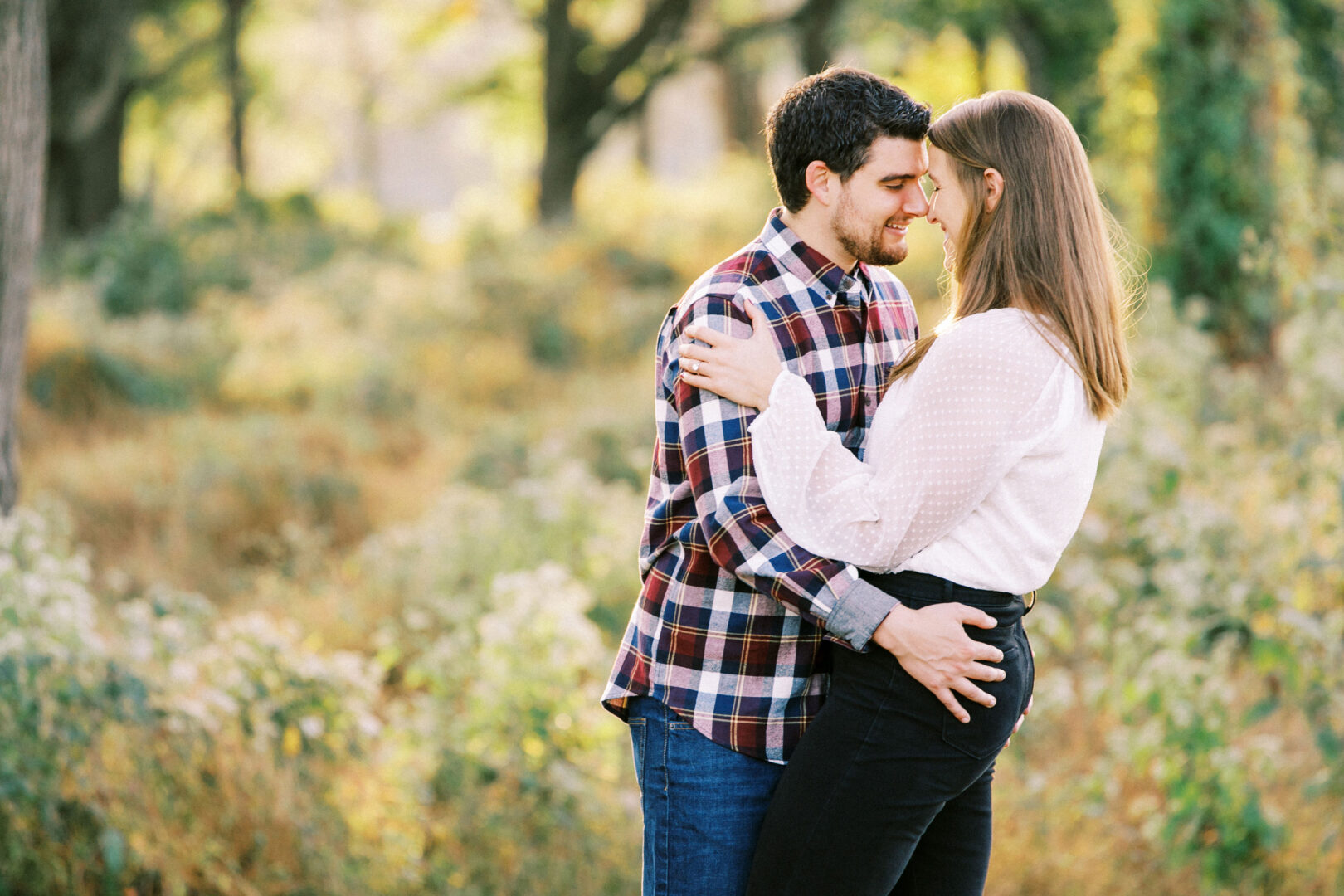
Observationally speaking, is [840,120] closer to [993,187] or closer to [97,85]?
[993,187]

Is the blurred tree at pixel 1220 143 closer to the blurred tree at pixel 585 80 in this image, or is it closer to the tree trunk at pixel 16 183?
the tree trunk at pixel 16 183

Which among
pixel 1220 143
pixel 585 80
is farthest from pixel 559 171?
pixel 1220 143

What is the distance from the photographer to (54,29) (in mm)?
11062

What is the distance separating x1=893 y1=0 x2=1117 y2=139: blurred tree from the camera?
13750mm

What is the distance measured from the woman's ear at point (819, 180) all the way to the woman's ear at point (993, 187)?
293mm

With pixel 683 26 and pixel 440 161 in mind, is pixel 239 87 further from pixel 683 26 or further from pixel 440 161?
pixel 440 161

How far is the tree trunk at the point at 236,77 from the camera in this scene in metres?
17.4

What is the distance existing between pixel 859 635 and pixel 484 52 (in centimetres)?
2073

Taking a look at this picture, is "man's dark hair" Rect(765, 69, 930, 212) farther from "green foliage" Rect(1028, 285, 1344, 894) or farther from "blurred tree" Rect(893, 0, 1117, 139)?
"blurred tree" Rect(893, 0, 1117, 139)

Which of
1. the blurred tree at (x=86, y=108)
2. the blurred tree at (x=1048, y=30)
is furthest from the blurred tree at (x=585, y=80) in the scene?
the blurred tree at (x=86, y=108)

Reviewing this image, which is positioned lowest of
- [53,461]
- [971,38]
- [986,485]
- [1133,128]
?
[53,461]

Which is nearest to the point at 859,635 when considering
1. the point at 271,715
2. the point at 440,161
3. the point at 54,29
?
the point at 271,715

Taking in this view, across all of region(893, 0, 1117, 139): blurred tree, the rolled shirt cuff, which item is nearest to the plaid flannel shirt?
the rolled shirt cuff

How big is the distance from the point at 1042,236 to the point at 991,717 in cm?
88
